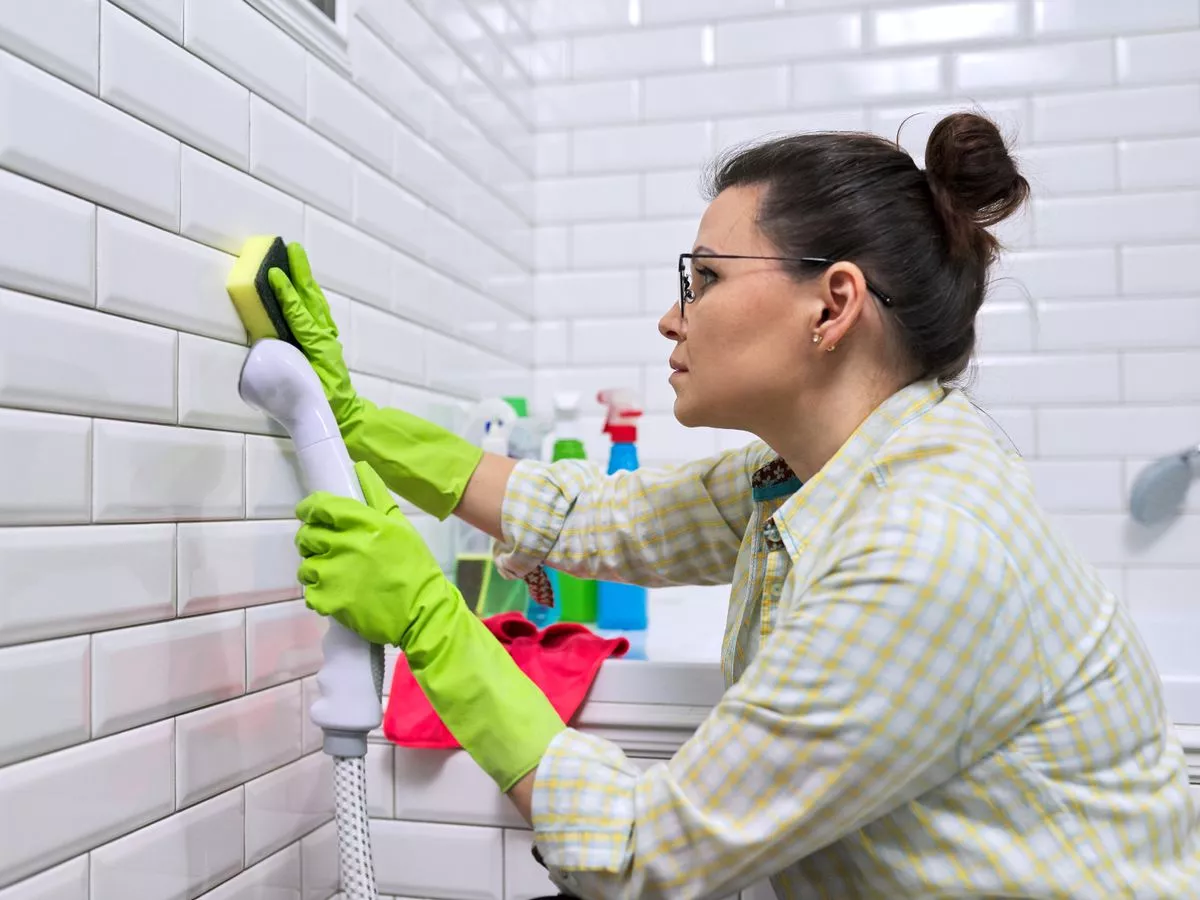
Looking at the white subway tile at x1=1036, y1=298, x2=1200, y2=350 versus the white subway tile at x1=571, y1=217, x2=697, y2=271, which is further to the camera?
the white subway tile at x1=571, y1=217, x2=697, y2=271

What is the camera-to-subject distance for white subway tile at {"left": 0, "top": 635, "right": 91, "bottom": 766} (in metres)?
0.72

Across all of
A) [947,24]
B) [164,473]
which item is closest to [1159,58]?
[947,24]

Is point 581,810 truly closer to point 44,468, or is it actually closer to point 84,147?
point 44,468

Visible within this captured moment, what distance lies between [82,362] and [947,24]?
4.94 feet

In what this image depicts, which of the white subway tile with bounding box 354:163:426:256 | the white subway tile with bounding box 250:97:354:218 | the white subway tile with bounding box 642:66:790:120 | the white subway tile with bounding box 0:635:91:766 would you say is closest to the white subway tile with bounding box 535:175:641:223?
the white subway tile with bounding box 642:66:790:120

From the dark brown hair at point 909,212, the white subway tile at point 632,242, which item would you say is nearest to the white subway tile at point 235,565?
the dark brown hair at point 909,212

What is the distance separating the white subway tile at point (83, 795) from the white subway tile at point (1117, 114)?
157 cm

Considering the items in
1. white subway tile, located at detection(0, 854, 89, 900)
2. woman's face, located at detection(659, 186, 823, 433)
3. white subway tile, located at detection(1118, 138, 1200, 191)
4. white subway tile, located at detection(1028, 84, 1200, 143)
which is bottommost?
white subway tile, located at detection(0, 854, 89, 900)

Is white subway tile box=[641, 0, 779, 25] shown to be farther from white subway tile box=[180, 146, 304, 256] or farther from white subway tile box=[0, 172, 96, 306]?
white subway tile box=[0, 172, 96, 306]

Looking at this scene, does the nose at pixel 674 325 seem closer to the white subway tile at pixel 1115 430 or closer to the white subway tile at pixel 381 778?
the white subway tile at pixel 381 778

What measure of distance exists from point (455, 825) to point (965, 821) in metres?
0.60

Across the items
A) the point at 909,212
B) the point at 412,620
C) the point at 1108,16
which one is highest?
the point at 1108,16

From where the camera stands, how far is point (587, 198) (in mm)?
1921

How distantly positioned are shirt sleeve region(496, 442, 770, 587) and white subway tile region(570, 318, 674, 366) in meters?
0.67
